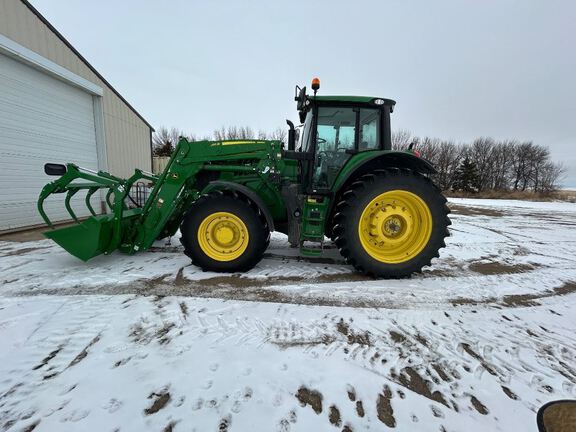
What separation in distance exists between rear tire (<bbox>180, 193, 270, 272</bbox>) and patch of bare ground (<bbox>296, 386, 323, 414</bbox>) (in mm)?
1950

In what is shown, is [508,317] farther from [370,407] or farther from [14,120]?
[14,120]

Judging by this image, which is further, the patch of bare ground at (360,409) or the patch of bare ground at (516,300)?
the patch of bare ground at (516,300)

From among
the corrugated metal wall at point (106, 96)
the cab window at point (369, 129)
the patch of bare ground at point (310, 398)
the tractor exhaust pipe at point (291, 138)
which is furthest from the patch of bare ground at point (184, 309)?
the corrugated metal wall at point (106, 96)

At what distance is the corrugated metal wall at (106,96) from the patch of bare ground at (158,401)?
7701 mm

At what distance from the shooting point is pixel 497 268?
4016 mm

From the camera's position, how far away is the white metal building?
5707 millimetres

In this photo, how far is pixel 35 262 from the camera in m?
3.76

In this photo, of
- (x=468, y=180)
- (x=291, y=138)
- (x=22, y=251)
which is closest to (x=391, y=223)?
(x=291, y=138)

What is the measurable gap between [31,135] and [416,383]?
847 cm

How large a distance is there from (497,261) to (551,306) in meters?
1.62

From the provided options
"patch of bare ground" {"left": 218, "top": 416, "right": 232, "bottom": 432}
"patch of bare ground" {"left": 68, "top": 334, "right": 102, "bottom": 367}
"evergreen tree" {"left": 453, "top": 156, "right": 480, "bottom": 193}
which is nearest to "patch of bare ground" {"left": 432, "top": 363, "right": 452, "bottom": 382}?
"patch of bare ground" {"left": 218, "top": 416, "right": 232, "bottom": 432}

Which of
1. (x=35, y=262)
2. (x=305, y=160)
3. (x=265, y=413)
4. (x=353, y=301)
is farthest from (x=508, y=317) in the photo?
(x=35, y=262)

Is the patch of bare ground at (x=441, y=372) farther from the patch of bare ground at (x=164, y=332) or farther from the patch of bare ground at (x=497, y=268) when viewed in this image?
the patch of bare ground at (x=497, y=268)

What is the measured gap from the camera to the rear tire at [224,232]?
341 centimetres
